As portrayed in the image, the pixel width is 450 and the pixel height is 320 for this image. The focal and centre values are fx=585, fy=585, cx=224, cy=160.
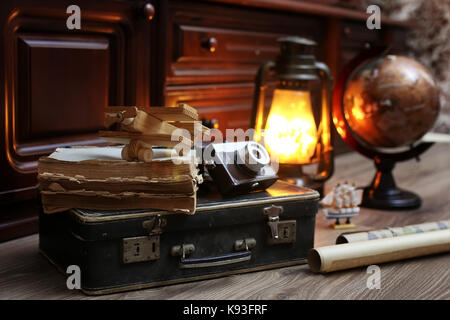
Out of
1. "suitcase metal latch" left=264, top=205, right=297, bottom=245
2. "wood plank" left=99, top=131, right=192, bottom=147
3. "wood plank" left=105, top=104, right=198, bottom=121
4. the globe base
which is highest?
"wood plank" left=105, top=104, right=198, bottom=121

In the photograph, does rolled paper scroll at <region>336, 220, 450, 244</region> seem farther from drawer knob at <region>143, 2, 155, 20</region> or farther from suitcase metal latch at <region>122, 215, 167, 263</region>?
drawer knob at <region>143, 2, 155, 20</region>

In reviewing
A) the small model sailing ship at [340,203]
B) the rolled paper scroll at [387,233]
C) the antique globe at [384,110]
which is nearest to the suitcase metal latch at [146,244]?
the rolled paper scroll at [387,233]

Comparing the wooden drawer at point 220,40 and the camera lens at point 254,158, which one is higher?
the wooden drawer at point 220,40

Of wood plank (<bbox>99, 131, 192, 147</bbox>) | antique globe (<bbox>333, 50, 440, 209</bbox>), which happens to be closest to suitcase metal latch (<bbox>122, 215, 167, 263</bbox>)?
wood plank (<bbox>99, 131, 192, 147</bbox>)

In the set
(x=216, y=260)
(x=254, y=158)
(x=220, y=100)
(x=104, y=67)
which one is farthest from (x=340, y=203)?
(x=104, y=67)

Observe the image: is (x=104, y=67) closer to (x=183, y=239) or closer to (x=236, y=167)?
(x=236, y=167)

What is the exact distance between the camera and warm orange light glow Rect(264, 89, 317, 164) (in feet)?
6.62

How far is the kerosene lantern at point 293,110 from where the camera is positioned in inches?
77.9

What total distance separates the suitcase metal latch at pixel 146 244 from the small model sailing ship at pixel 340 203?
699 mm

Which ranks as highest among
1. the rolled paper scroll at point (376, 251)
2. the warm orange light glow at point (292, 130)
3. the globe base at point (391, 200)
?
the warm orange light glow at point (292, 130)

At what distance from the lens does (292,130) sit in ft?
6.60

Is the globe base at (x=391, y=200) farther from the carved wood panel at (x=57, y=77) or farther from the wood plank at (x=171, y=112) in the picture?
the wood plank at (x=171, y=112)

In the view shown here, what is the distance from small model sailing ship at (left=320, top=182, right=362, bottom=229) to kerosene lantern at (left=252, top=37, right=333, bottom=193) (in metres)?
0.23

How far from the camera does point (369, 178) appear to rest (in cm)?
262
